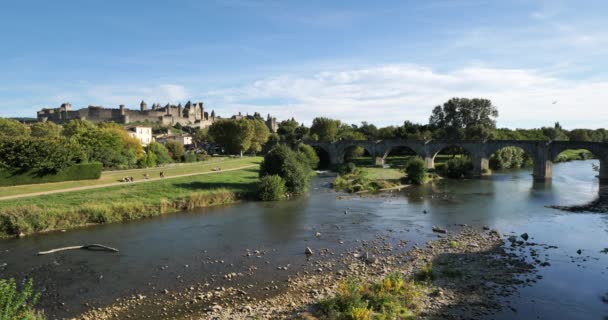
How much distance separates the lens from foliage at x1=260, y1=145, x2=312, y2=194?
38.3 metres

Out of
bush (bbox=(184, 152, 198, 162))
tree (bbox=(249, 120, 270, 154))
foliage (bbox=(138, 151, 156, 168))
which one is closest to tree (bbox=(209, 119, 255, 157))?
tree (bbox=(249, 120, 270, 154))

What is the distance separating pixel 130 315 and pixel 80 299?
2.84 meters

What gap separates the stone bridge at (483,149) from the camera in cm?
4922

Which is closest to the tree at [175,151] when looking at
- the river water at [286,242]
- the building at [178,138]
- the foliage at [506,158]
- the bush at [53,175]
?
the building at [178,138]

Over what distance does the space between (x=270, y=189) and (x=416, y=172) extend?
21162 millimetres

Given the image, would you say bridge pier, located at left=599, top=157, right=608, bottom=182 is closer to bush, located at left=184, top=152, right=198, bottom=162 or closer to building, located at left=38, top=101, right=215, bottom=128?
bush, located at left=184, top=152, right=198, bottom=162

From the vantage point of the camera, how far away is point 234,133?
247 ft

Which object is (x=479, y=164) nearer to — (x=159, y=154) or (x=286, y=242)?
(x=286, y=242)

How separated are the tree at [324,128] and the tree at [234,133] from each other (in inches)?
1047

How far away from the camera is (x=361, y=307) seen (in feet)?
42.0

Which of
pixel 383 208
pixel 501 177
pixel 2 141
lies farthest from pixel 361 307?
pixel 501 177

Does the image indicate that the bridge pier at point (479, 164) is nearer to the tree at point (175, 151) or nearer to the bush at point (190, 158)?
the bush at point (190, 158)

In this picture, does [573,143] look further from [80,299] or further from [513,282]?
[80,299]

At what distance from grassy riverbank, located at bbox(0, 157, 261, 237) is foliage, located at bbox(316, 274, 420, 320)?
19.6 meters
